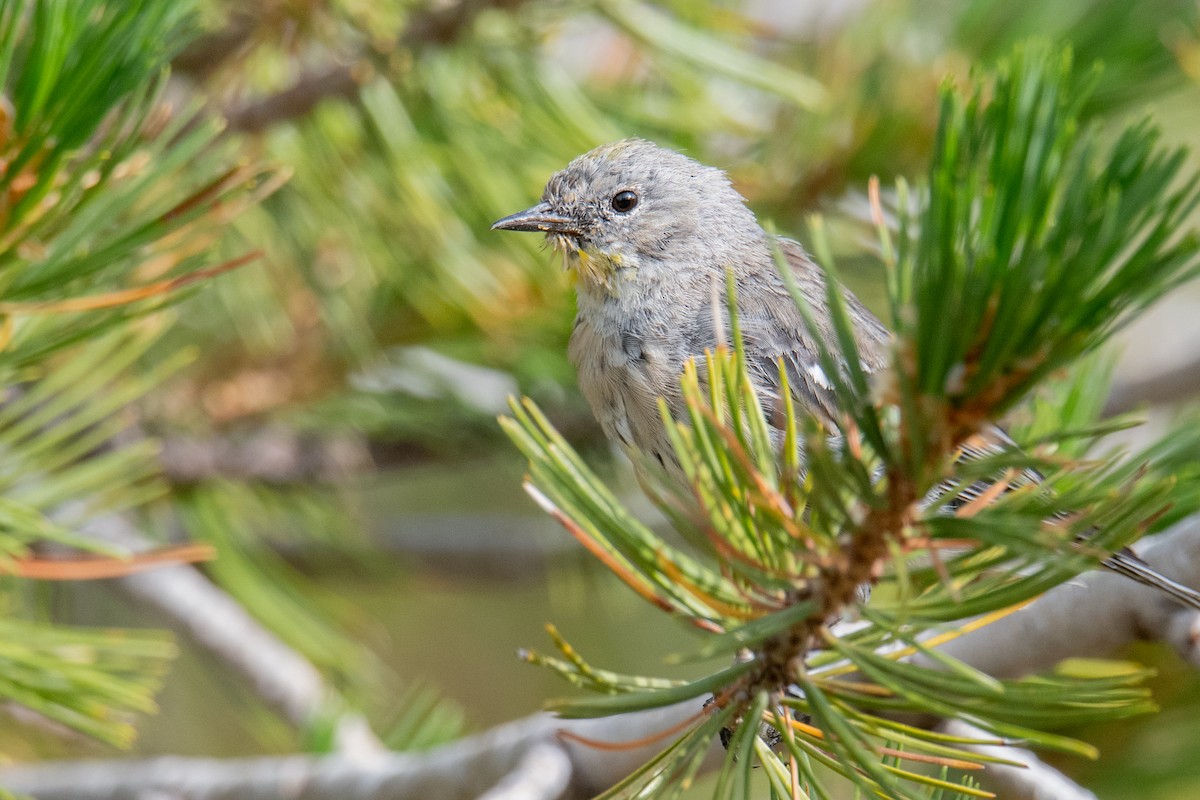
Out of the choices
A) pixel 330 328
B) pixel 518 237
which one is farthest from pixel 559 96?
pixel 330 328

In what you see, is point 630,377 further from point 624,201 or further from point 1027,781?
point 1027,781

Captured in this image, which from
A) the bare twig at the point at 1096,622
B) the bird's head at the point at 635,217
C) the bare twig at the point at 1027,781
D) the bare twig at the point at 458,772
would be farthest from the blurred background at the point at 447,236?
the bare twig at the point at 1027,781

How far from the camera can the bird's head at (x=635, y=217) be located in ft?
6.78

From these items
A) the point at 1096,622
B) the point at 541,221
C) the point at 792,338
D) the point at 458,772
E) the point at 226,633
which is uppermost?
the point at 541,221

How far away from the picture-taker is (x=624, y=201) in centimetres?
215

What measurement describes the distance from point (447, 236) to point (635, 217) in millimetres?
426

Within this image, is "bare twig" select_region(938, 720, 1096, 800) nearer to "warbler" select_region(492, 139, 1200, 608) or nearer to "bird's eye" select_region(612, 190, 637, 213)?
"warbler" select_region(492, 139, 1200, 608)

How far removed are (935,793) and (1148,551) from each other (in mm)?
423

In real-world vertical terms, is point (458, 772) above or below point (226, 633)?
below

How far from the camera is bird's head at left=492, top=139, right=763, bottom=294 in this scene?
2.07m

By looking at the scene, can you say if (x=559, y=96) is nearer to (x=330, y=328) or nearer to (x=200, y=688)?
(x=330, y=328)

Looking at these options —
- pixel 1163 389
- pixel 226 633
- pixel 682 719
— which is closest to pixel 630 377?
pixel 682 719

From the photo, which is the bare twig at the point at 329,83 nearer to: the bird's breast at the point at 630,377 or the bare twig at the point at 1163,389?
the bird's breast at the point at 630,377

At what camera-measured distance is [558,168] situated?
7.68 feet
